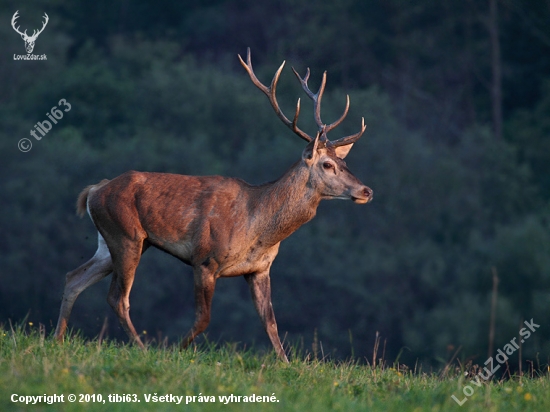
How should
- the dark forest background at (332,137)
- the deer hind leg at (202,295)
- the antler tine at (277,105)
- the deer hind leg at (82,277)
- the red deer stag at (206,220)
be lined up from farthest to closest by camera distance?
the dark forest background at (332,137), the antler tine at (277,105), the deer hind leg at (82,277), the red deer stag at (206,220), the deer hind leg at (202,295)

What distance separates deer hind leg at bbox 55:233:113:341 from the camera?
8.66m

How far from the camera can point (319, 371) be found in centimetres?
693

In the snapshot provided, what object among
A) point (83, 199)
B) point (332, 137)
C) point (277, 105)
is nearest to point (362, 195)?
point (277, 105)

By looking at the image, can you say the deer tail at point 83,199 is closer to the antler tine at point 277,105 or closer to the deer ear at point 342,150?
the antler tine at point 277,105

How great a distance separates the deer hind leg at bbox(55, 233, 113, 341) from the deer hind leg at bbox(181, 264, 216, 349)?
986mm

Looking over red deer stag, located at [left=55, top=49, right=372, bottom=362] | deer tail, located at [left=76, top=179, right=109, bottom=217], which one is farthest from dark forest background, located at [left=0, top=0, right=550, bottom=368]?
red deer stag, located at [left=55, top=49, right=372, bottom=362]

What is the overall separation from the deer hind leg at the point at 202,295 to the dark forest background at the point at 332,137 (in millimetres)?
18980

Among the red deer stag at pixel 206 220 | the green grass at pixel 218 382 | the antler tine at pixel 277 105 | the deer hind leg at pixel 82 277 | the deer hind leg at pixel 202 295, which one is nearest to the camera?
the green grass at pixel 218 382

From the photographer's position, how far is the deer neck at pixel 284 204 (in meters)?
8.70

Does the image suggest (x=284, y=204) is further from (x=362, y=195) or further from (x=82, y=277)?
(x=82, y=277)

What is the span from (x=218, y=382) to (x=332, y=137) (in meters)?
27.2

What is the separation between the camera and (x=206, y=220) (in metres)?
8.60

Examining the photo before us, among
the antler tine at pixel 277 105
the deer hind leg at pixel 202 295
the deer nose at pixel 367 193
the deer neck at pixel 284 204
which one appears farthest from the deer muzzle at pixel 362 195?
the deer hind leg at pixel 202 295

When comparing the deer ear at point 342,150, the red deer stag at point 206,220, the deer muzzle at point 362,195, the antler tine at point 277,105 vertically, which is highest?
the antler tine at point 277,105
